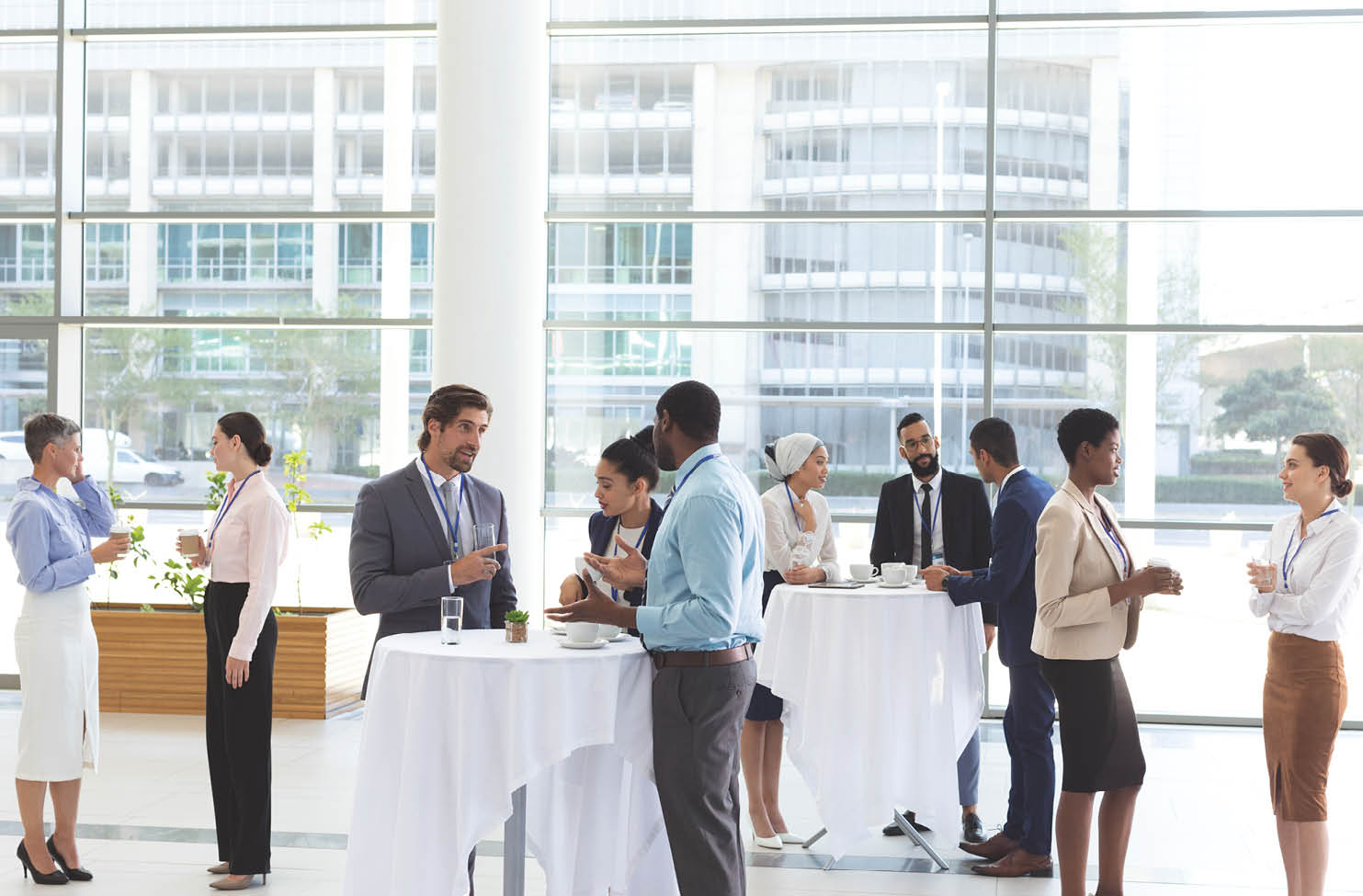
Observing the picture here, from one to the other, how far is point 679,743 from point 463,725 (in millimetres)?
556

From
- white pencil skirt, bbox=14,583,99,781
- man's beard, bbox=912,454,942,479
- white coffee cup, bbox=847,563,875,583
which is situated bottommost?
white pencil skirt, bbox=14,583,99,781

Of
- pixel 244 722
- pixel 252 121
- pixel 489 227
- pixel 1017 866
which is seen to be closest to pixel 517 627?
pixel 244 722

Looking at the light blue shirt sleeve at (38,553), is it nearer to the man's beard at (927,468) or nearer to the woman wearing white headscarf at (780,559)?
the woman wearing white headscarf at (780,559)

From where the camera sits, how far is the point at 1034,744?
4.80 metres

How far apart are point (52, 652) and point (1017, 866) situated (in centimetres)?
348

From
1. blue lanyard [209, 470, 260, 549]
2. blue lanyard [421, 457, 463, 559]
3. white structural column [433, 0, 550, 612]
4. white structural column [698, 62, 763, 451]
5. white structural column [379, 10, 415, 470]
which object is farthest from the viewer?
white structural column [379, 10, 415, 470]

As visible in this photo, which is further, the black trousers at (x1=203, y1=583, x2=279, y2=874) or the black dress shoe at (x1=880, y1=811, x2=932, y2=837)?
the black dress shoe at (x1=880, y1=811, x2=932, y2=837)

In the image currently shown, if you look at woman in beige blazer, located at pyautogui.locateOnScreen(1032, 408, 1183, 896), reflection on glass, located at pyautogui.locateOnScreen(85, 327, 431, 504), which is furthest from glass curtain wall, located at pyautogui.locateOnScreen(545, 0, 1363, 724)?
woman in beige blazer, located at pyautogui.locateOnScreen(1032, 408, 1183, 896)

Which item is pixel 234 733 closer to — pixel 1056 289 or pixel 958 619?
pixel 958 619

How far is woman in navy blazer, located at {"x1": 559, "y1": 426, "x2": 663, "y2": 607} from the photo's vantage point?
13.3ft

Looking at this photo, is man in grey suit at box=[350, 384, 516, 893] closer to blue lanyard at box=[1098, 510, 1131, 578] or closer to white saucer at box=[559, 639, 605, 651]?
white saucer at box=[559, 639, 605, 651]

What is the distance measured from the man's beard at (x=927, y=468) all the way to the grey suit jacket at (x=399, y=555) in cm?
223

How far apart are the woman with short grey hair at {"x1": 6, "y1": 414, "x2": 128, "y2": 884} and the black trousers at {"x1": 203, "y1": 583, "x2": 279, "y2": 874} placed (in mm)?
426

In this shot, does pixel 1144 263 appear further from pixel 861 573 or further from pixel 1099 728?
pixel 1099 728
